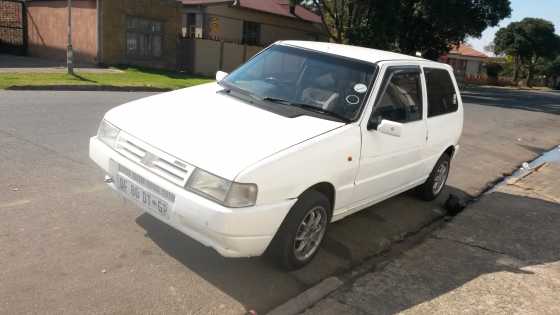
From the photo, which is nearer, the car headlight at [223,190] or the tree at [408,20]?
the car headlight at [223,190]

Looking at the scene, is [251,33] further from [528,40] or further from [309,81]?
[528,40]

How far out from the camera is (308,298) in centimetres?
371

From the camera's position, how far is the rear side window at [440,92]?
18.6 feet

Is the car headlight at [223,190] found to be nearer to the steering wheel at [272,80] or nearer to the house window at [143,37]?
the steering wheel at [272,80]

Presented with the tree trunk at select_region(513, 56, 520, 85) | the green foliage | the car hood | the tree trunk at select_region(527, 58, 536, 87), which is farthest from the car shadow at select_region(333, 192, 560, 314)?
the tree trunk at select_region(527, 58, 536, 87)

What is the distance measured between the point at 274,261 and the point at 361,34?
2468 cm

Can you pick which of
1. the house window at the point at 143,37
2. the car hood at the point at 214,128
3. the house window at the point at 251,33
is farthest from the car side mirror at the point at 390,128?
the house window at the point at 251,33

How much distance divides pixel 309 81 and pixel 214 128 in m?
1.29

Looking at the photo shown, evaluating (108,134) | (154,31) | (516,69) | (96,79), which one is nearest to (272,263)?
(108,134)

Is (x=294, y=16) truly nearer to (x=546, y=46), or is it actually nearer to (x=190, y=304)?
(x=190, y=304)

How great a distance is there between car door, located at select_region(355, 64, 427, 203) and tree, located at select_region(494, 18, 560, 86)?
223 feet

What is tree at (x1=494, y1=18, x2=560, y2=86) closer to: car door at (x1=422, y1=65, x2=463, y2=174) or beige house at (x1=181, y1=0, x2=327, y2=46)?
beige house at (x1=181, y1=0, x2=327, y2=46)

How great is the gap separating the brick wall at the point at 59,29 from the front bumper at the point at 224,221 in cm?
2050

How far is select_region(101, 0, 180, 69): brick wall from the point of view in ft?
71.4
